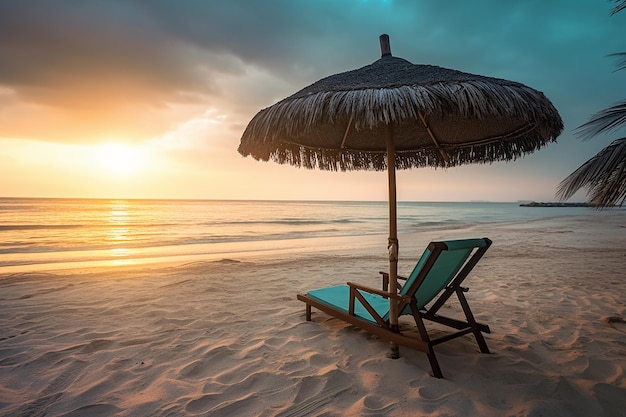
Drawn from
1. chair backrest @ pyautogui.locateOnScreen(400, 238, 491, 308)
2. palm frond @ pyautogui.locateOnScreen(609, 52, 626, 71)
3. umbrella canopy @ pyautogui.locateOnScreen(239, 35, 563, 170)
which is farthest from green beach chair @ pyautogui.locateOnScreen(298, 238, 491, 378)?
palm frond @ pyautogui.locateOnScreen(609, 52, 626, 71)

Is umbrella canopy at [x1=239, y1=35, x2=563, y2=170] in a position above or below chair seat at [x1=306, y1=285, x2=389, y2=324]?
above

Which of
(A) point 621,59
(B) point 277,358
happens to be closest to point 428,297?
(B) point 277,358

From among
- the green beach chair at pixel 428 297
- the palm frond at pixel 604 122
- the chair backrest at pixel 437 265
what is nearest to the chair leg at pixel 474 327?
the green beach chair at pixel 428 297

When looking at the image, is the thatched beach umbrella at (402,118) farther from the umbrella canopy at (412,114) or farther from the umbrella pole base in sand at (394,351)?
the umbrella pole base in sand at (394,351)

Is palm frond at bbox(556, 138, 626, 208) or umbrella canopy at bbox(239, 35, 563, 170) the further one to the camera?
palm frond at bbox(556, 138, 626, 208)

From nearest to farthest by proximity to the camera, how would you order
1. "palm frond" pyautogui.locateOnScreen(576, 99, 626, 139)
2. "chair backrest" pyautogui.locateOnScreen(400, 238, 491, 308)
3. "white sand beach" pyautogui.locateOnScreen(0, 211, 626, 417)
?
"white sand beach" pyautogui.locateOnScreen(0, 211, 626, 417)
"chair backrest" pyautogui.locateOnScreen(400, 238, 491, 308)
"palm frond" pyautogui.locateOnScreen(576, 99, 626, 139)

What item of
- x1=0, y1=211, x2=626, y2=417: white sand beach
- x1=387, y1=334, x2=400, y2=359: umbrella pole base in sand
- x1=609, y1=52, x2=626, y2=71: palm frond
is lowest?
x1=0, y1=211, x2=626, y2=417: white sand beach

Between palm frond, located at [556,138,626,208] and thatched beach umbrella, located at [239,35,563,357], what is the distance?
119 cm

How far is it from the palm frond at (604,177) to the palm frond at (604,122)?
0.24m

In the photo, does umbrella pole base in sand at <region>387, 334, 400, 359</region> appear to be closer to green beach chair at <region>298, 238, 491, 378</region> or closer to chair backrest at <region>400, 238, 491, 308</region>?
green beach chair at <region>298, 238, 491, 378</region>

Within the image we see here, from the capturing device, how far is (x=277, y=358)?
106 inches

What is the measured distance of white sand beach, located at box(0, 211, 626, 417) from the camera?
2.03 meters

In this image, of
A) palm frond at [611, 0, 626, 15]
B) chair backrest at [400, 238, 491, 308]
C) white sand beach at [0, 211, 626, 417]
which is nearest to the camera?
white sand beach at [0, 211, 626, 417]

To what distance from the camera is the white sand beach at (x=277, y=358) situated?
2025mm
